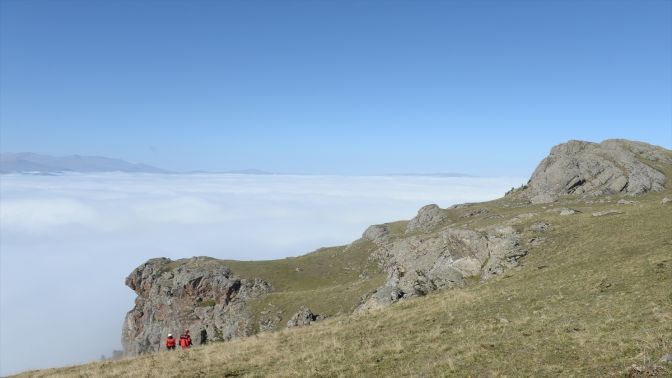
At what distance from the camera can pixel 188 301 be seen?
8250 centimetres

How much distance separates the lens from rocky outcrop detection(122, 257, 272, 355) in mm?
72125

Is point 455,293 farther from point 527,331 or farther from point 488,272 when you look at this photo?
point 527,331

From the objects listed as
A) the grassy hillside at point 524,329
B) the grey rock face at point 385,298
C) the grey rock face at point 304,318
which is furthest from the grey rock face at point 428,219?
the grassy hillside at point 524,329

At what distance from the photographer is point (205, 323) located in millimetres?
76125

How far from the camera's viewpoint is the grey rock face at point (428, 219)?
79.7 metres

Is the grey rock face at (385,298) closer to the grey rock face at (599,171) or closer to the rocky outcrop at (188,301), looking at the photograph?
the rocky outcrop at (188,301)

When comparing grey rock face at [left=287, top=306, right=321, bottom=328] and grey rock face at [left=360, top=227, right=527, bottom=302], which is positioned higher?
grey rock face at [left=360, top=227, right=527, bottom=302]

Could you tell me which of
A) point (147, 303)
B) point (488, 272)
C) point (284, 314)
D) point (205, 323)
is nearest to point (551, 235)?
point (488, 272)

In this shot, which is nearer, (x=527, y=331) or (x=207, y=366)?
(x=527, y=331)

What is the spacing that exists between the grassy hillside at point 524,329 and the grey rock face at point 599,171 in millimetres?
30151

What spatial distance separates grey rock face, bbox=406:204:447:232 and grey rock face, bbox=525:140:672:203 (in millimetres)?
17171

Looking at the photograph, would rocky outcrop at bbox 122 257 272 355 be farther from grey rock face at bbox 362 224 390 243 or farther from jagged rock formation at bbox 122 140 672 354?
grey rock face at bbox 362 224 390 243

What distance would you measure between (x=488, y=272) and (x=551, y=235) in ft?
29.1

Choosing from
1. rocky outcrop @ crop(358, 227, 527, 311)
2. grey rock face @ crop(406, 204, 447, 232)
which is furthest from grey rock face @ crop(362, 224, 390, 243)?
rocky outcrop @ crop(358, 227, 527, 311)
